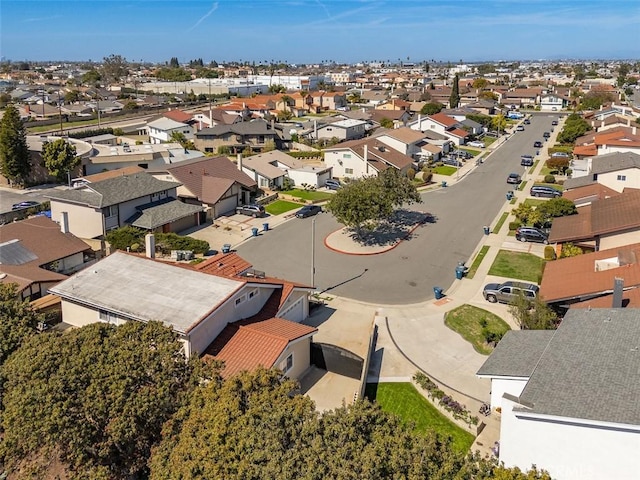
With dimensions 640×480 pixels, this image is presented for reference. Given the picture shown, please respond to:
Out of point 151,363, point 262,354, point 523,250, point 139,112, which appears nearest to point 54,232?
point 262,354

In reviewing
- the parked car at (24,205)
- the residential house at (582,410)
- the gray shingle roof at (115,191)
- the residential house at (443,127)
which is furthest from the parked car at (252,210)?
the residential house at (443,127)

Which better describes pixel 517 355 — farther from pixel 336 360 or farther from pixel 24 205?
pixel 24 205

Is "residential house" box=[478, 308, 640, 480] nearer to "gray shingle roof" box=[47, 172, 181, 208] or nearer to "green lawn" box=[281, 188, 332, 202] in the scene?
"gray shingle roof" box=[47, 172, 181, 208]

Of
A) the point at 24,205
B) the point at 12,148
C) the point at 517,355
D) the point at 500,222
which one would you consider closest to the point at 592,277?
the point at 517,355

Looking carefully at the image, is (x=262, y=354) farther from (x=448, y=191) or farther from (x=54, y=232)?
(x=448, y=191)

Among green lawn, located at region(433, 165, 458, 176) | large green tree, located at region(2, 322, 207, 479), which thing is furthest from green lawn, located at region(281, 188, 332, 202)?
large green tree, located at region(2, 322, 207, 479)

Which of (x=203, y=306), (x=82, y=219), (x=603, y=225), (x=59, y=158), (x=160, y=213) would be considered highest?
(x=59, y=158)

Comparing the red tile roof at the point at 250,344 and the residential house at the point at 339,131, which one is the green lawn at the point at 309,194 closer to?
the residential house at the point at 339,131
